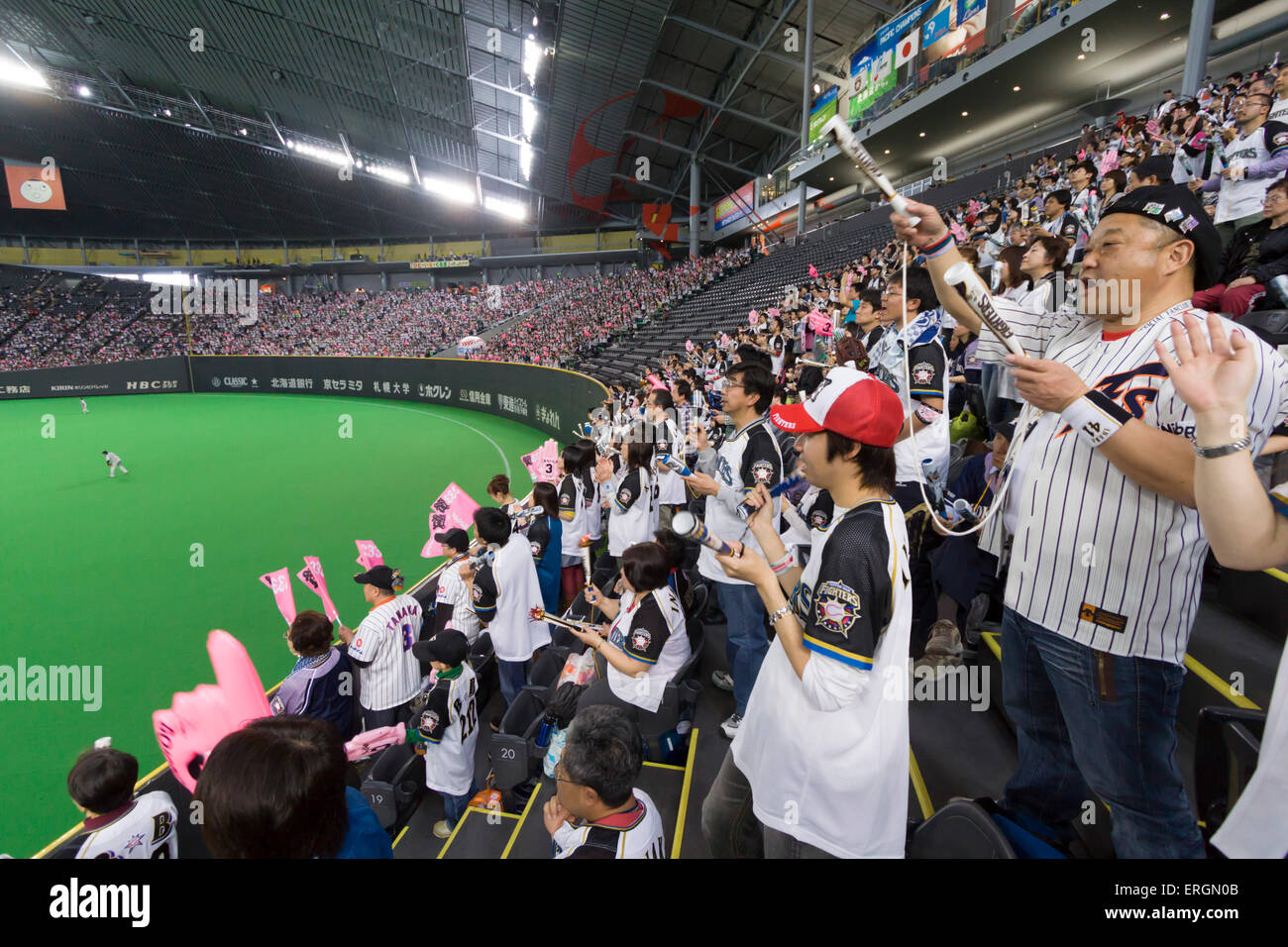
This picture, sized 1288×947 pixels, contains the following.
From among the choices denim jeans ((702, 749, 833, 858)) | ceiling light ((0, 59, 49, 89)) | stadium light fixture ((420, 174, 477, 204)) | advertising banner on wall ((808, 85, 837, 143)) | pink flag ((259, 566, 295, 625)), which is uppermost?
stadium light fixture ((420, 174, 477, 204))

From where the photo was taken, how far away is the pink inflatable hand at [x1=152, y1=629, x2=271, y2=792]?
10.7 feet

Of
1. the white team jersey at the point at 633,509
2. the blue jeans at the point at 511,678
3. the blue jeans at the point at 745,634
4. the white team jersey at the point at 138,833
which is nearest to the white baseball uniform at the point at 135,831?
the white team jersey at the point at 138,833

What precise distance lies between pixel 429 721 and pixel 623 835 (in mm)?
2127

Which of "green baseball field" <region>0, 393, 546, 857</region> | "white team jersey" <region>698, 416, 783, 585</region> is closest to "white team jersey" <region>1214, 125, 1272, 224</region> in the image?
"white team jersey" <region>698, 416, 783, 585</region>

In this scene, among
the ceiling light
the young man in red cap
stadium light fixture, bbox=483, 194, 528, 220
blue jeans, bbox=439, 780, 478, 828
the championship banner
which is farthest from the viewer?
stadium light fixture, bbox=483, 194, 528, 220

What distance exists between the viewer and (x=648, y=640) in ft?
9.71

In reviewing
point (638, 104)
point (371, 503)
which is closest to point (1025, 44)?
point (638, 104)

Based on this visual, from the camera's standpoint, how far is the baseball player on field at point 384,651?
387cm

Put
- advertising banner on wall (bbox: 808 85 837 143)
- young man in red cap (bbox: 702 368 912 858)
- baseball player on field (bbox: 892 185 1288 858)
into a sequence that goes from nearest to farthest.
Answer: baseball player on field (bbox: 892 185 1288 858) → young man in red cap (bbox: 702 368 912 858) → advertising banner on wall (bbox: 808 85 837 143)

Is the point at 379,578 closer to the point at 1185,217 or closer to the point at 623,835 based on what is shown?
the point at 623,835

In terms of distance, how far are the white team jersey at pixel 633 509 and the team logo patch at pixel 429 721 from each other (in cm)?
204

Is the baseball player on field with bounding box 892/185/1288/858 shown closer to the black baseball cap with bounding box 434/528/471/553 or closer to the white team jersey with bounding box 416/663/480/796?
the white team jersey with bounding box 416/663/480/796

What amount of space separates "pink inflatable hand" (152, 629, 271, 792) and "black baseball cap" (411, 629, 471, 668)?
3.20 feet
